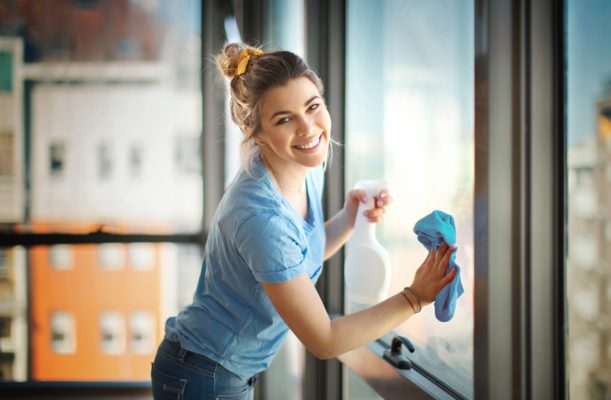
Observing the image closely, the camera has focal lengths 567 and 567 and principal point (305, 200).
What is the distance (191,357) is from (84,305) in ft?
5.52

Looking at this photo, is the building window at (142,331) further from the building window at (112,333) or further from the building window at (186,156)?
the building window at (186,156)

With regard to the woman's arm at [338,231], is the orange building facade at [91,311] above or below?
below

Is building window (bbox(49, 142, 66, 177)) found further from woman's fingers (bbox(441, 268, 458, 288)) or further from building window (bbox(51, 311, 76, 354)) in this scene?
Result: woman's fingers (bbox(441, 268, 458, 288))

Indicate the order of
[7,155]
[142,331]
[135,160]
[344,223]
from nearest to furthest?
[344,223] → [7,155] → [135,160] → [142,331]

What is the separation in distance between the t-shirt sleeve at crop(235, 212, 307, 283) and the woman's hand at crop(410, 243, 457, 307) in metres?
0.20

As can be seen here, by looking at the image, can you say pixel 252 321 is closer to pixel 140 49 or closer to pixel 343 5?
pixel 343 5

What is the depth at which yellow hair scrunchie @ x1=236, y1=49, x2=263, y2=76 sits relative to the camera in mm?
1111

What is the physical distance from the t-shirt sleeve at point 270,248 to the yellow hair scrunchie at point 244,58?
1.02ft

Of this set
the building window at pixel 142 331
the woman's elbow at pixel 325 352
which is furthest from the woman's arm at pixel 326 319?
the building window at pixel 142 331

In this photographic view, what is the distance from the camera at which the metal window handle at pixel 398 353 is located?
1.13 metres

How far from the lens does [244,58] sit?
1.12 meters

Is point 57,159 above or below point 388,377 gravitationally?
above

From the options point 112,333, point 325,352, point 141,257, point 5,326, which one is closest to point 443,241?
Result: point 325,352

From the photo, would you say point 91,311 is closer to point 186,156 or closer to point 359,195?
point 186,156
